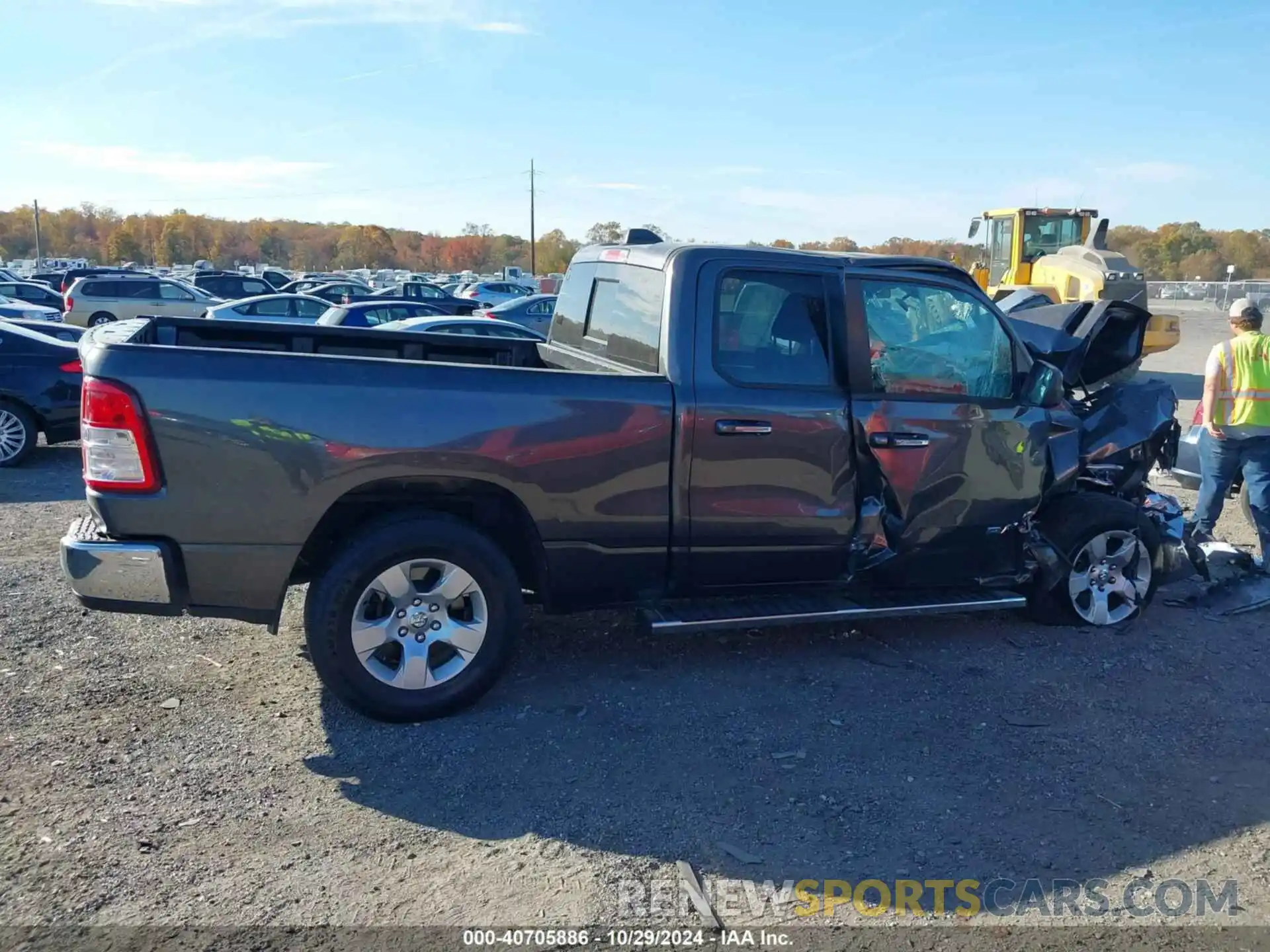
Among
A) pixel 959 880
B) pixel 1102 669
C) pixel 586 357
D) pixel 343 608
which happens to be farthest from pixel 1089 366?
pixel 343 608

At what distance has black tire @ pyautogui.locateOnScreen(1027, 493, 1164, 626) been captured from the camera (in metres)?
5.57

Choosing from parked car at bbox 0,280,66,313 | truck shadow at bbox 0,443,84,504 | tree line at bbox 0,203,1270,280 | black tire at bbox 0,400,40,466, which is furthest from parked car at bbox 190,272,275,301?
tree line at bbox 0,203,1270,280

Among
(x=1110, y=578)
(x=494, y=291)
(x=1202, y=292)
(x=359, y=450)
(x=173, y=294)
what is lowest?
(x=1110, y=578)

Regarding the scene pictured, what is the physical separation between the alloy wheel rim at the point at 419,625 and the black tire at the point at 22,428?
24.4 feet

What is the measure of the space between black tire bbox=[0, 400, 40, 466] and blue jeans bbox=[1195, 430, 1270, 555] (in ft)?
33.6

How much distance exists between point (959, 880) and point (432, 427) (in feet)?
8.42

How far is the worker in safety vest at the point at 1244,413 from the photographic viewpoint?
21.2 ft

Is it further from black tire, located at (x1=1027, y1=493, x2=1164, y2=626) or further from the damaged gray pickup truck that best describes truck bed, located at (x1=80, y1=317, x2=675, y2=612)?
black tire, located at (x1=1027, y1=493, x2=1164, y2=626)

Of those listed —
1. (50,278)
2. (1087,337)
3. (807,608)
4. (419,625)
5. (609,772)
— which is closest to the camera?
(609,772)

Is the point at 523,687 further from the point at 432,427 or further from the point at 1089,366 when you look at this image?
the point at 1089,366

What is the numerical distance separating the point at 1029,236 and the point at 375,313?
12287 mm

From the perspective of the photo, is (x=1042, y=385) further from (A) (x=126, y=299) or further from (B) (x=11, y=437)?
(A) (x=126, y=299)

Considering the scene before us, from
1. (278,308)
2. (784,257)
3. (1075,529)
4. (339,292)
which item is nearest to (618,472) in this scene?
(784,257)

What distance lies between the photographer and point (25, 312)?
23.0 metres
